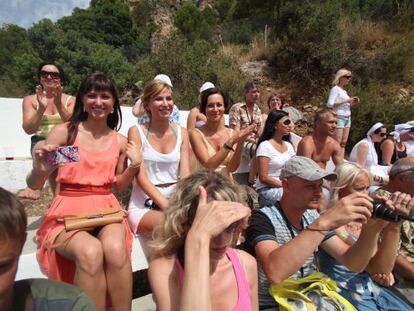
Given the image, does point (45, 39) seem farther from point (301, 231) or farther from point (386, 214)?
point (386, 214)

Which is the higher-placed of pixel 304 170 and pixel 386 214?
pixel 304 170

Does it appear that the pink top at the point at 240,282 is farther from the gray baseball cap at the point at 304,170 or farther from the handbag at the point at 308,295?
the gray baseball cap at the point at 304,170

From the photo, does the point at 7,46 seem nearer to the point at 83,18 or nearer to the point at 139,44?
the point at 83,18

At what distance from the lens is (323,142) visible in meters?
3.82

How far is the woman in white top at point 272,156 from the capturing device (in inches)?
131

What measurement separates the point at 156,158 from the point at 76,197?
0.73 metres

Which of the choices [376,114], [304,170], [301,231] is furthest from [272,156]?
[376,114]

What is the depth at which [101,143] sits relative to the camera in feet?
7.81

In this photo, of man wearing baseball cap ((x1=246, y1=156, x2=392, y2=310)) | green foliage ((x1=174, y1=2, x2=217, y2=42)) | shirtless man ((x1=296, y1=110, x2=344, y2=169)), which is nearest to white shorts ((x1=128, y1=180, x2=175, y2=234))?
man wearing baseball cap ((x1=246, y1=156, x2=392, y2=310))

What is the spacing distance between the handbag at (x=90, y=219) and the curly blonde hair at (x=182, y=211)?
0.54 meters

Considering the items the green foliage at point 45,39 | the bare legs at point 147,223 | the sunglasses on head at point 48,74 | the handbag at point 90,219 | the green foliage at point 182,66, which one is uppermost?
the green foliage at point 45,39

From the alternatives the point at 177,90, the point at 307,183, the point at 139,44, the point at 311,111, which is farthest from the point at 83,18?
the point at 307,183

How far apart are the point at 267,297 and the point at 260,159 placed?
1751 millimetres

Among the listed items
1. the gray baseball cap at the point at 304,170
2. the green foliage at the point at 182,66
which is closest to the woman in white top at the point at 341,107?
the gray baseball cap at the point at 304,170
